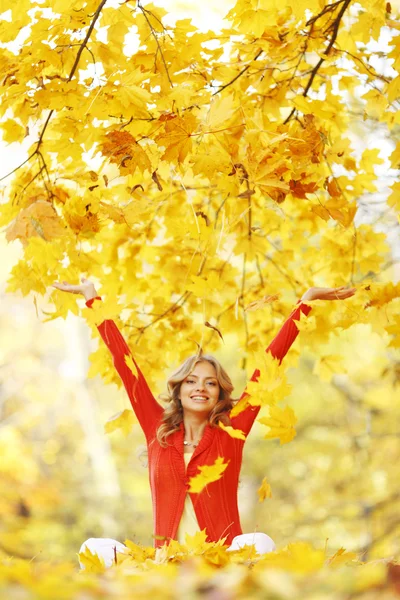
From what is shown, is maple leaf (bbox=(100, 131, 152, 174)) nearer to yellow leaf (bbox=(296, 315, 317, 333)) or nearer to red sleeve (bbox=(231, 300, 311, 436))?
yellow leaf (bbox=(296, 315, 317, 333))

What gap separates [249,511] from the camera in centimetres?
1013

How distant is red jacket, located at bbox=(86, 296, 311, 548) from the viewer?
8.36 ft

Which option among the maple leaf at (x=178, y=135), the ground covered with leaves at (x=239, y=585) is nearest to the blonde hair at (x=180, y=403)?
the maple leaf at (x=178, y=135)

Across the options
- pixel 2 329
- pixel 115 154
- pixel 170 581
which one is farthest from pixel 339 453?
pixel 170 581

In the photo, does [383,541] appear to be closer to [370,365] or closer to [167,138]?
[370,365]

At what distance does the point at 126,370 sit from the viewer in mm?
2787

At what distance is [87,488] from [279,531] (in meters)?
3.14

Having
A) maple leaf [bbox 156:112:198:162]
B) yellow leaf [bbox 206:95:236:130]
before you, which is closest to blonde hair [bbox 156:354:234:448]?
maple leaf [bbox 156:112:198:162]

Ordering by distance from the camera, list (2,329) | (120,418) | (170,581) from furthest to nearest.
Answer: (2,329) → (120,418) → (170,581)

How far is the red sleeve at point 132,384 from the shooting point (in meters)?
2.74

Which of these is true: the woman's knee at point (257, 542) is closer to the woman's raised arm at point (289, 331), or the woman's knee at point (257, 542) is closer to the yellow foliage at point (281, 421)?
the woman's raised arm at point (289, 331)

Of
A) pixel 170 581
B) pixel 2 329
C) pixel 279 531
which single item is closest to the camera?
pixel 170 581

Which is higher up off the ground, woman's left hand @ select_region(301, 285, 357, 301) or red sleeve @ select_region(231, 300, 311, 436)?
woman's left hand @ select_region(301, 285, 357, 301)

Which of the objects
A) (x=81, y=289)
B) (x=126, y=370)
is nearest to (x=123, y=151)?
(x=81, y=289)
